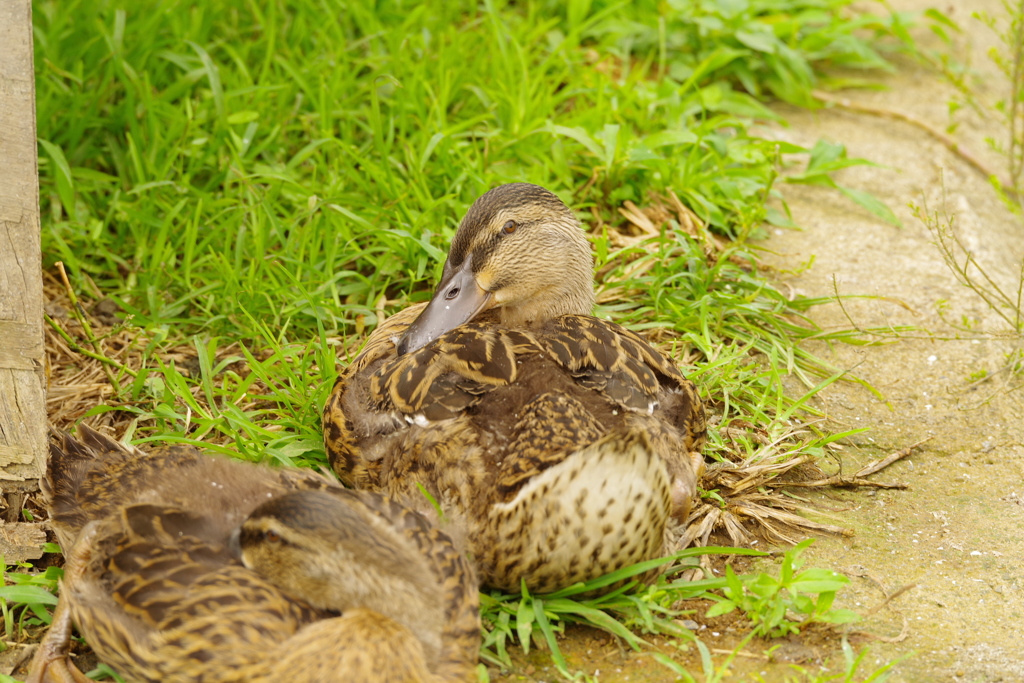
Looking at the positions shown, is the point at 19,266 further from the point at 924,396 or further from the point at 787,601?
the point at 924,396

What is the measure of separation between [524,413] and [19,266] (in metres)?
1.66

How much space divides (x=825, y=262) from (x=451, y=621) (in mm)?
3248

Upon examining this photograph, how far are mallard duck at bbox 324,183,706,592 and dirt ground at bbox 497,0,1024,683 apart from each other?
405mm

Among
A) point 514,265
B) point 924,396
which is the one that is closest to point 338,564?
point 514,265

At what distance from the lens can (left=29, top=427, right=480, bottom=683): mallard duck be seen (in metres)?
2.49

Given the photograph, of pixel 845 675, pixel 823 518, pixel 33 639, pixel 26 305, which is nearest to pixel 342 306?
pixel 26 305

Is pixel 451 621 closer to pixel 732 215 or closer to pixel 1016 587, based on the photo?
pixel 1016 587

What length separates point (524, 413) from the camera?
10.2ft

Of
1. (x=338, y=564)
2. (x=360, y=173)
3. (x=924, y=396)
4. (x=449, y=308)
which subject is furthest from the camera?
(x=360, y=173)

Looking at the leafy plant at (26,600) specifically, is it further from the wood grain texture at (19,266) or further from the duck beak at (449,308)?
the duck beak at (449,308)

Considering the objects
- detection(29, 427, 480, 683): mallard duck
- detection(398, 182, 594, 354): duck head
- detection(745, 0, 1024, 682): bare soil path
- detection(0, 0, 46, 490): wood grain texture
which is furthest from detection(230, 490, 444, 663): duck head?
detection(745, 0, 1024, 682): bare soil path

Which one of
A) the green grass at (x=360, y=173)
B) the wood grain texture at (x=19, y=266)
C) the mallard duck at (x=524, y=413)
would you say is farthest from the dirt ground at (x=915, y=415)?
the wood grain texture at (x=19, y=266)

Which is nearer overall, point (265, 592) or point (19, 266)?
point (265, 592)

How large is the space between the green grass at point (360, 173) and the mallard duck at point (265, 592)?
80 cm
